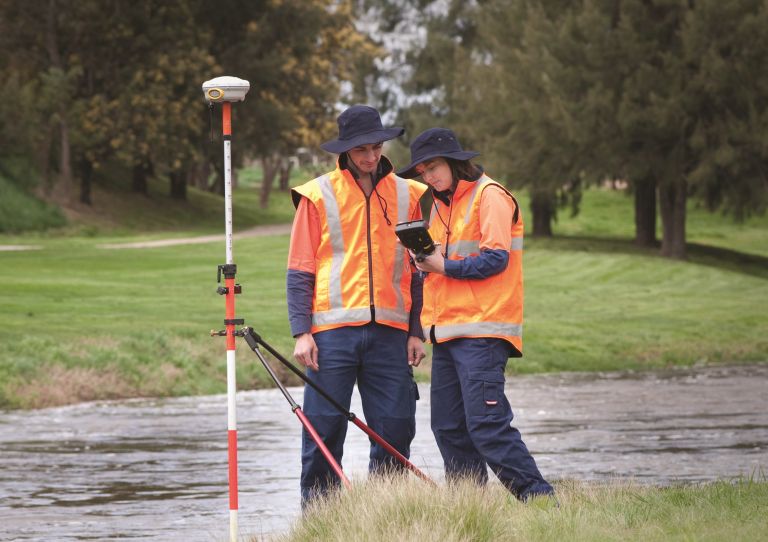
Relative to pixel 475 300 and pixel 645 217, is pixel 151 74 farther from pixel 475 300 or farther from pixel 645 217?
pixel 475 300

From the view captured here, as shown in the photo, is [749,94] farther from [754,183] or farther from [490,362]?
[490,362]

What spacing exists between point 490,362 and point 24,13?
43.5 meters

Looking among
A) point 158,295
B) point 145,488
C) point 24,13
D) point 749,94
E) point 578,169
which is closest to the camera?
point 145,488

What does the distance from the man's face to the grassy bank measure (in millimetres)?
1574

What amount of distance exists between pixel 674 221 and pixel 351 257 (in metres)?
36.0

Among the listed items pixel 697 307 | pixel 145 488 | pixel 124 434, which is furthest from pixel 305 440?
pixel 697 307

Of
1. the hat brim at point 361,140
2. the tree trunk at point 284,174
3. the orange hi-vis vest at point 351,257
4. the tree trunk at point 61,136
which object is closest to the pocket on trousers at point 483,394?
the orange hi-vis vest at point 351,257

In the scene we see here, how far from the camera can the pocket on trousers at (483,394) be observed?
804 centimetres

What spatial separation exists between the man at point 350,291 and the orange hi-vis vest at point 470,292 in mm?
192

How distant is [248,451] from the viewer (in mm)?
13742

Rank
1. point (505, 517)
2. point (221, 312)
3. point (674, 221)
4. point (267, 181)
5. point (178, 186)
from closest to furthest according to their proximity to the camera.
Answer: point (505, 517) < point (221, 312) < point (674, 221) < point (178, 186) < point (267, 181)

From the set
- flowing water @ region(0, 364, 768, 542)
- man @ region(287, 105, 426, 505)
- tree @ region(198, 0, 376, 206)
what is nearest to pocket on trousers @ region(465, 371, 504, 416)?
man @ region(287, 105, 426, 505)

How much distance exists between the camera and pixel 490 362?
8.09 metres

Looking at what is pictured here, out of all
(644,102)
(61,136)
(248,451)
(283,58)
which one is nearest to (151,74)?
(61,136)
